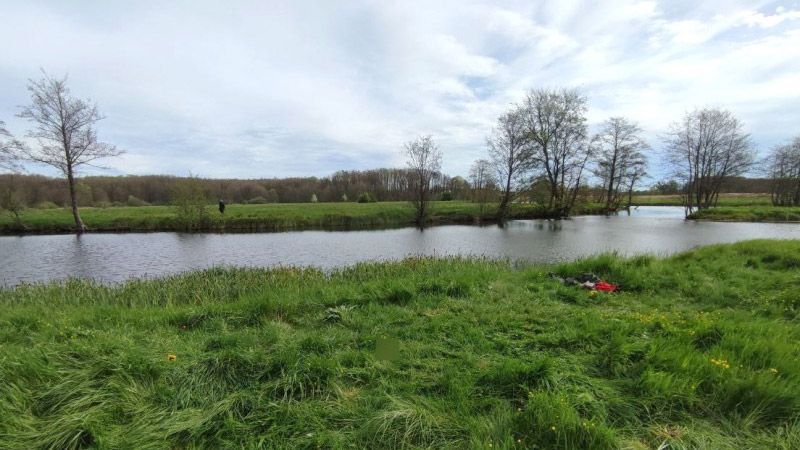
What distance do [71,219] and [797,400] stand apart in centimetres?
4059

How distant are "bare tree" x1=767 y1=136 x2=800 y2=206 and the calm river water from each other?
101 feet

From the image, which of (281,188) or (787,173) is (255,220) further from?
(787,173)

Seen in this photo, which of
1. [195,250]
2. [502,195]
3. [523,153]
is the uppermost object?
[523,153]

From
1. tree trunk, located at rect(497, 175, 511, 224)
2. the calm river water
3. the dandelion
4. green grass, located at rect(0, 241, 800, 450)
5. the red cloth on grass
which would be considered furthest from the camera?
tree trunk, located at rect(497, 175, 511, 224)

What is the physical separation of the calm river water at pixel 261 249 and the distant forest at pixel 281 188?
29.9m

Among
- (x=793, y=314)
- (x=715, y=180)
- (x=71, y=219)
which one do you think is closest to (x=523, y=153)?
(x=715, y=180)

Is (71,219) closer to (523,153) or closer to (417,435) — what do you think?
(417,435)

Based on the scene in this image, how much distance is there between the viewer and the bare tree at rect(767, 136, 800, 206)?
43344mm

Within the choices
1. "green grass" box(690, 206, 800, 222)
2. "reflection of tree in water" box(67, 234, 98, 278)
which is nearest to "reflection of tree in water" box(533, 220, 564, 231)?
"green grass" box(690, 206, 800, 222)

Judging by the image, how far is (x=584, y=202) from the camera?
1751 inches

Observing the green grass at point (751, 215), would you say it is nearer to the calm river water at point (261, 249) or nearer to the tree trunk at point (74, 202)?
the calm river water at point (261, 249)

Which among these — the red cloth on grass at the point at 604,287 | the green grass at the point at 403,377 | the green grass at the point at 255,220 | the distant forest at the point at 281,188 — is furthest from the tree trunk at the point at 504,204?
the green grass at the point at 403,377

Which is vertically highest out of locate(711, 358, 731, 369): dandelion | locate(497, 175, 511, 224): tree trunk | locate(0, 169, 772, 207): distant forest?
locate(0, 169, 772, 207): distant forest

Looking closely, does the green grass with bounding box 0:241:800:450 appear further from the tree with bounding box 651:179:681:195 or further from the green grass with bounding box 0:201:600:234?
the tree with bounding box 651:179:681:195
